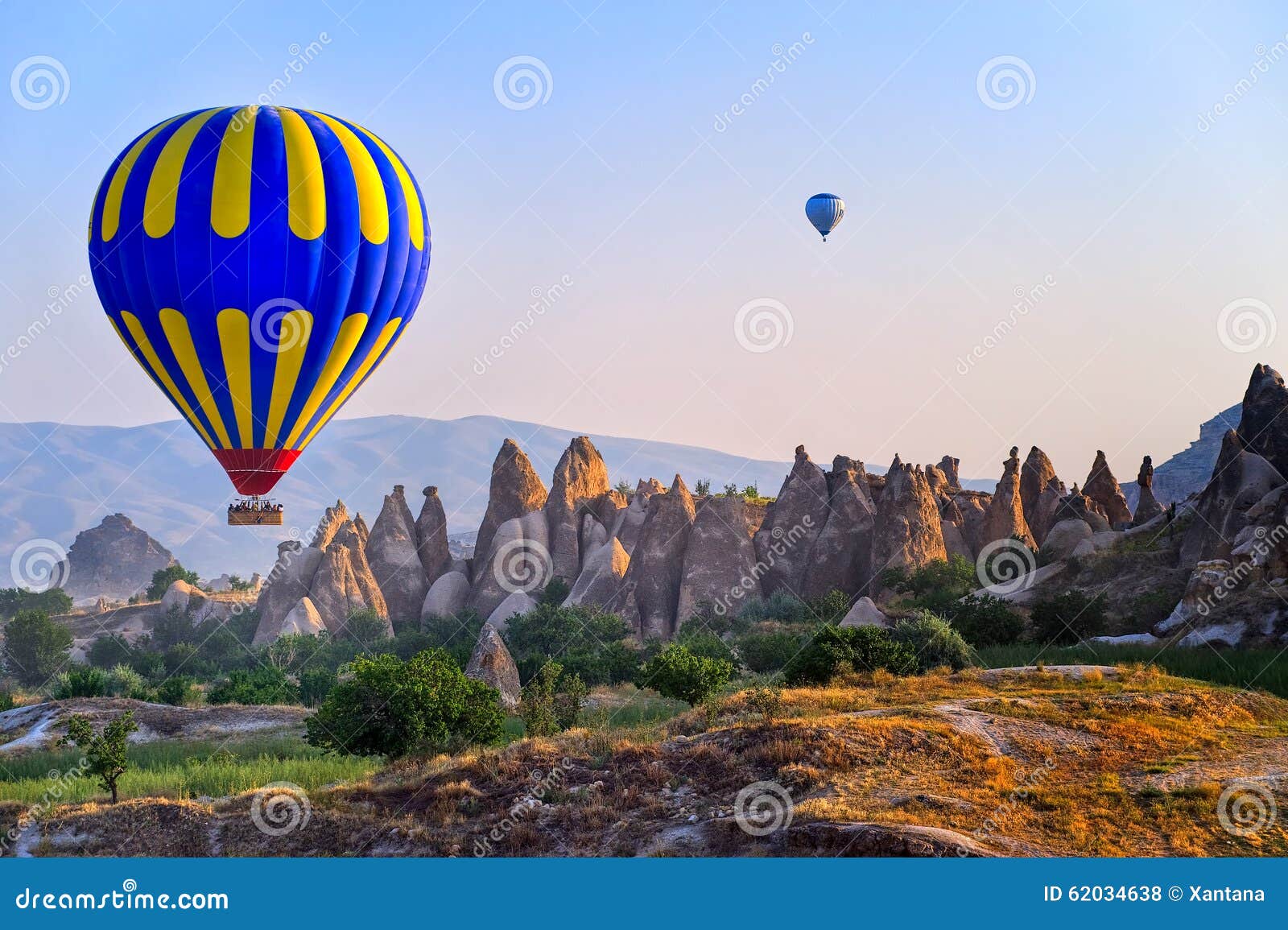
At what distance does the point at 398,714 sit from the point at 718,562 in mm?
25486

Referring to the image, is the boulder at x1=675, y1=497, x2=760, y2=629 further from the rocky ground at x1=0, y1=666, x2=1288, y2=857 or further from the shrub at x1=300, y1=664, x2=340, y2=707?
the rocky ground at x1=0, y1=666, x2=1288, y2=857

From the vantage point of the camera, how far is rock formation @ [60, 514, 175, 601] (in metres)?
139

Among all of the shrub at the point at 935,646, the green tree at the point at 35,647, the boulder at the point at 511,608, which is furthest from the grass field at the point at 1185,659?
the green tree at the point at 35,647

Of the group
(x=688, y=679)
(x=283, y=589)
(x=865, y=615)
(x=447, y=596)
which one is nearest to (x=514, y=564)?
(x=447, y=596)

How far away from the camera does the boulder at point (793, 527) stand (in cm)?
4900

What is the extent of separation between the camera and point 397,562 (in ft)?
182

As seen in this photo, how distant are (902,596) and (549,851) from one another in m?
29.8

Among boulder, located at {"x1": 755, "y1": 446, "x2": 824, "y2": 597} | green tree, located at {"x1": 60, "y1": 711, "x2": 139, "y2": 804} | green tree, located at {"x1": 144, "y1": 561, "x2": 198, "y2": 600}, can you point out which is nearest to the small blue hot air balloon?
boulder, located at {"x1": 755, "y1": 446, "x2": 824, "y2": 597}

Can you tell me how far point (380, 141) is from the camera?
98.4ft

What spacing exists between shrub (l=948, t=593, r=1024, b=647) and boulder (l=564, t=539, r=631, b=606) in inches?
616

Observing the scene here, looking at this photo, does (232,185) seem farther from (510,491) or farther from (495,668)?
(510,491)

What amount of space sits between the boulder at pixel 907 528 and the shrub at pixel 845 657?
55.4ft

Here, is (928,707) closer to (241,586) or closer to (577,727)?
(577,727)

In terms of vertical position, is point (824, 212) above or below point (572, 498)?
above
